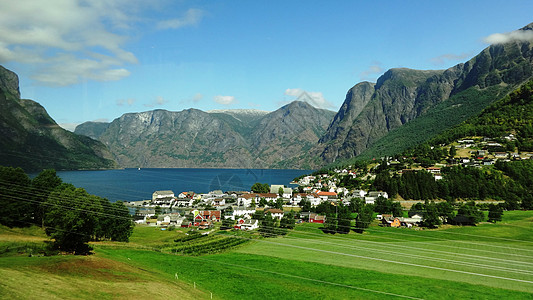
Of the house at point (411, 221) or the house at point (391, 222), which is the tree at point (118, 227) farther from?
the house at point (411, 221)

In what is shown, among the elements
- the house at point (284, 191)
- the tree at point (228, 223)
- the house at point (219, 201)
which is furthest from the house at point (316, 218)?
the house at point (219, 201)

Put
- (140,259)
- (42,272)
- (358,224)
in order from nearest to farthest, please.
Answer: (42,272) → (140,259) → (358,224)

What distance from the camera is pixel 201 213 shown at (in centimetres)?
7406

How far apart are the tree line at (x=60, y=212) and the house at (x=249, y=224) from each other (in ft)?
78.1

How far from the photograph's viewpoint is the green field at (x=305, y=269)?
20.8 meters

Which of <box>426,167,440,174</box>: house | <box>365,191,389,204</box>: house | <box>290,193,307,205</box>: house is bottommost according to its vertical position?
<box>290,193,307,205</box>: house

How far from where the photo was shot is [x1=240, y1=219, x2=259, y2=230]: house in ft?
209

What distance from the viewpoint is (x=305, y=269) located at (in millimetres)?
34156

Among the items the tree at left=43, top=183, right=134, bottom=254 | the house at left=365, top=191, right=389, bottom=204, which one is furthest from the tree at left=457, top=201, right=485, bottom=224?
the tree at left=43, top=183, right=134, bottom=254

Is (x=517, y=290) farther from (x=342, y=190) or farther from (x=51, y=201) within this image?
(x=342, y=190)

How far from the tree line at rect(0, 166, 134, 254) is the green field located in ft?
8.17

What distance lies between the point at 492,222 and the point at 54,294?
68.3 meters

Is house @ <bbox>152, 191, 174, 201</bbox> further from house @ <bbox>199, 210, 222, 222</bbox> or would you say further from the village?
house @ <bbox>199, 210, 222, 222</bbox>

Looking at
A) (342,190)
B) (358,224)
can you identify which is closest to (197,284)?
(358,224)
